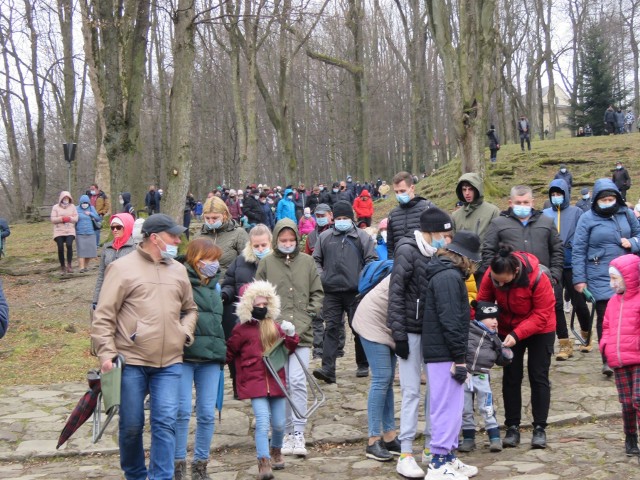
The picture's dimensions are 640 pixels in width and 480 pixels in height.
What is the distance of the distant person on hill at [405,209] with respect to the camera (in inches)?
335

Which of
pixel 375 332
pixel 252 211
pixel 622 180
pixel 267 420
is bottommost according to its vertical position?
pixel 267 420

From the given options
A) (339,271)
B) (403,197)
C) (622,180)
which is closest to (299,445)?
(339,271)

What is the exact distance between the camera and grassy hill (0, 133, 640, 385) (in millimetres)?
10922

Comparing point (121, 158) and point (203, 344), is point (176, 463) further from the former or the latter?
point (121, 158)

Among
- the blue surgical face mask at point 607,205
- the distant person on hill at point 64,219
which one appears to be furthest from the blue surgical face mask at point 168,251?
the distant person on hill at point 64,219

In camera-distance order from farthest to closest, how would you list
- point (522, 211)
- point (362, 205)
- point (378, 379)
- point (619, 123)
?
point (619, 123) < point (362, 205) < point (522, 211) < point (378, 379)

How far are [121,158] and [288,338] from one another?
13049 mm

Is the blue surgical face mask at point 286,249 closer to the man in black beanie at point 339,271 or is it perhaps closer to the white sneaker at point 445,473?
the man in black beanie at point 339,271

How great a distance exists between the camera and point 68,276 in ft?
58.1

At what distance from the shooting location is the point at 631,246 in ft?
27.2

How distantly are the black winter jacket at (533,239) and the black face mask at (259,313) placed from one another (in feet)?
9.21

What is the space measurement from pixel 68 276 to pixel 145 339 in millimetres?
13116

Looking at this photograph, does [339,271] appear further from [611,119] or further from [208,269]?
[611,119]

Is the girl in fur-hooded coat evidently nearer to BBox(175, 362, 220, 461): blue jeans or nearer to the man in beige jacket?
BBox(175, 362, 220, 461): blue jeans
